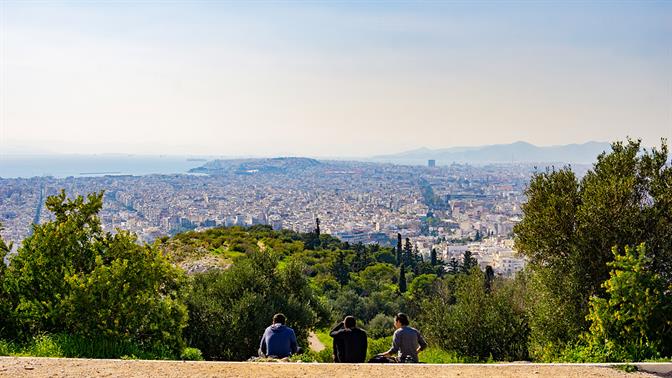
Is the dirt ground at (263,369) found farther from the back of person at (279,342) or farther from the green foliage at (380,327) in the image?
the green foliage at (380,327)

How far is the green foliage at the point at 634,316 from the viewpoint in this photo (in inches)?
360

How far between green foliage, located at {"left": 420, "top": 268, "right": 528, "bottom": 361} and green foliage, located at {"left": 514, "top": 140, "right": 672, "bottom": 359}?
2381 mm

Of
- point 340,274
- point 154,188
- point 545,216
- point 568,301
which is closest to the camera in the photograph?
point 568,301

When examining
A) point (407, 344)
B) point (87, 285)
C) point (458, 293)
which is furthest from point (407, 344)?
point (458, 293)

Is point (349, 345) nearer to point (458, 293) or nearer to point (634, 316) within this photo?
point (634, 316)

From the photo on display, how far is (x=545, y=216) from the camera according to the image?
12875mm

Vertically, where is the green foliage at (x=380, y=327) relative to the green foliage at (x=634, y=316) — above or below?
below

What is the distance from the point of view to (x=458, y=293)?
59.3 ft

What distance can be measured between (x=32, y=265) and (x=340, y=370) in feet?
19.9

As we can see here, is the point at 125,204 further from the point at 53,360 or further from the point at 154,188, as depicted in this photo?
the point at 53,360

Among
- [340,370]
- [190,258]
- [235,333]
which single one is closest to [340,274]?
[190,258]

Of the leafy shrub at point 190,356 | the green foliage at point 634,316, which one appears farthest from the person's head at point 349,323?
the green foliage at point 634,316

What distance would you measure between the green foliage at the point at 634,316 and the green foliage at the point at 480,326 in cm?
489

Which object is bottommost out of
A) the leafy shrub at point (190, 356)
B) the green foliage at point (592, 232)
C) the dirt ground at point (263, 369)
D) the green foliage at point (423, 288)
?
the green foliage at point (423, 288)
